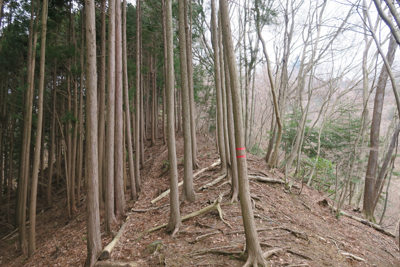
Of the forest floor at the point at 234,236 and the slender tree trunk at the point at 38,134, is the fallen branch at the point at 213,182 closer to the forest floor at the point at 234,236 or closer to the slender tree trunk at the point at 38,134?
the forest floor at the point at 234,236

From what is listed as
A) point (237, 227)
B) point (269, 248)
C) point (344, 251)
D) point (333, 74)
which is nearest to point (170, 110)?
point (237, 227)

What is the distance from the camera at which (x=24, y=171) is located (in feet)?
29.9

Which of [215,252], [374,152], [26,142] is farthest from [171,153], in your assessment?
[374,152]

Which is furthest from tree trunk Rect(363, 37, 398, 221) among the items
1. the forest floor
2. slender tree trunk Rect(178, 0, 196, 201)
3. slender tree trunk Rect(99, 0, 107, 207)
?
slender tree trunk Rect(99, 0, 107, 207)

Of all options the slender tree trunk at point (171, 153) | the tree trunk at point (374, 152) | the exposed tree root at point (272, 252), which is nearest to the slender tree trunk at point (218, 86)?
the slender tree trunk at point (171, 153)

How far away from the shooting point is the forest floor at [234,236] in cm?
408

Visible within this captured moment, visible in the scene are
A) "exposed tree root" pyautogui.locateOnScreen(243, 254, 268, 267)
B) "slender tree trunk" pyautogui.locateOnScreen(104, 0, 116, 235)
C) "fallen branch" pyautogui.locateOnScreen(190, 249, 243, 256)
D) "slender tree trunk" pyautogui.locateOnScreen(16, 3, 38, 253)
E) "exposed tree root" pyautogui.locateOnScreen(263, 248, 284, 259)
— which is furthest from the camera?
"slender tree trunk" pyautogui.locateOnScreen(16, 3, 38, 253)

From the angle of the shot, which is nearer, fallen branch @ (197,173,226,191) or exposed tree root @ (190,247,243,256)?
exposed tree root @ (190,247,243,256)

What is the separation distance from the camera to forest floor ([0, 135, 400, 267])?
4082mm

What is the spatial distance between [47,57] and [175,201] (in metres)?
8.06

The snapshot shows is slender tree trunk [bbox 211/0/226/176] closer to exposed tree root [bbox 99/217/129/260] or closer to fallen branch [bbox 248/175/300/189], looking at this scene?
fallen branch [bbox 248/175/300/189]

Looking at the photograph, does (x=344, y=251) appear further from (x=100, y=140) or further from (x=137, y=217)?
(x=100, y=140)

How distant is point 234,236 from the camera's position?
4.48 metres

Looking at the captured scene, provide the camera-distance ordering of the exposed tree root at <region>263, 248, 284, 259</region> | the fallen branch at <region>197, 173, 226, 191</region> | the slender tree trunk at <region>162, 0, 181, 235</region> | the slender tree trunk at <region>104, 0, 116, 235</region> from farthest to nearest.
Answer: the fallen branch at <region>197, 173, 226, 191</region>
the slender tree trunk at <region>104, 0, 116, 235</region>
the slender tree trunk at <region>162, 0, 181, 235</region>
the exposed tree root at <region>263, 248, 284, 259</region>
